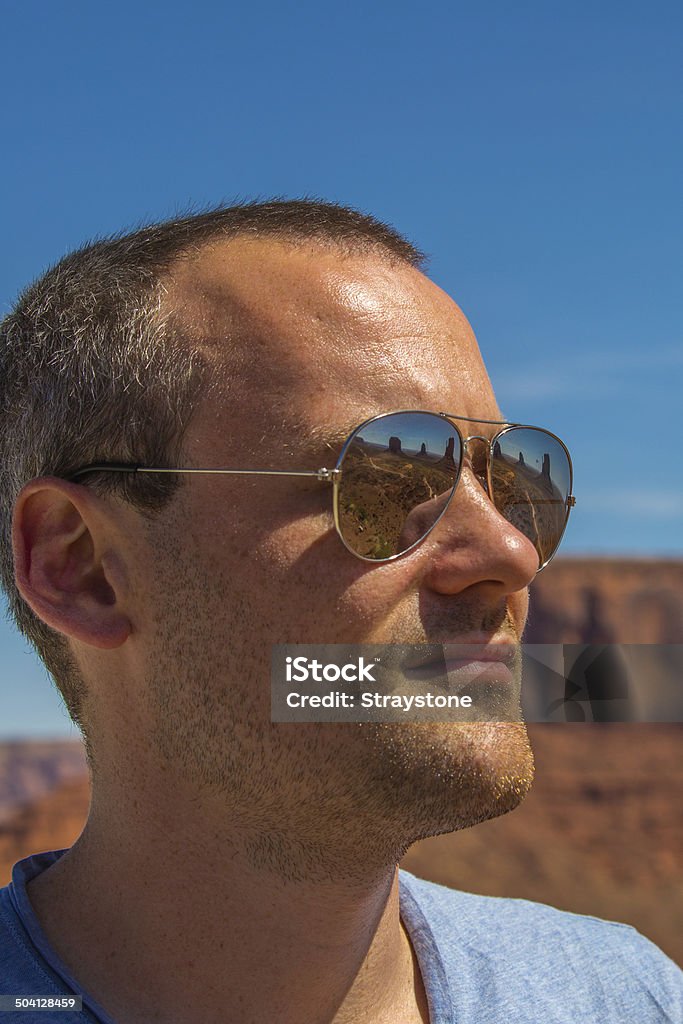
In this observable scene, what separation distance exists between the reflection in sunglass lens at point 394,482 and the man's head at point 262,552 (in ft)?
0.10

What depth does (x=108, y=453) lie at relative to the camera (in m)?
2.27

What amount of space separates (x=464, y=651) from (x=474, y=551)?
0.60 feet

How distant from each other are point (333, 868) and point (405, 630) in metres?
0.45

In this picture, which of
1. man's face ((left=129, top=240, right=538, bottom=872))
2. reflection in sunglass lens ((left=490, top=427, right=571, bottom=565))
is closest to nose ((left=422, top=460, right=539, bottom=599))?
man's face ((left=129, top=240, right=538, bottom=872))

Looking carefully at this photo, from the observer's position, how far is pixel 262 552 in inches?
80.9

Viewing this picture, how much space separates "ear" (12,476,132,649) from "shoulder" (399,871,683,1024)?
3.01ft

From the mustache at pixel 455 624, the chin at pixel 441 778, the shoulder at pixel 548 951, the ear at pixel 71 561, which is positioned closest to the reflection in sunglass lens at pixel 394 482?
the mustache at pixel 455 624

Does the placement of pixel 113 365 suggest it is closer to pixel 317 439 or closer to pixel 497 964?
pixel 317 439

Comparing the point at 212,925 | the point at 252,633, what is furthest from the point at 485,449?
the point at 212,925

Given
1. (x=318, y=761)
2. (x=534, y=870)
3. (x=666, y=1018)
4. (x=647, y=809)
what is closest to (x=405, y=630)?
(x=318, y=761)

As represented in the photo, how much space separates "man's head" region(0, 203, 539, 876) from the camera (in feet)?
6.55

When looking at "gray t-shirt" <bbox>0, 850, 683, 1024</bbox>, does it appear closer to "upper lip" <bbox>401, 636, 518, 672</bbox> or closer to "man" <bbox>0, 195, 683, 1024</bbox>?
"man" <bbox>0, 195, 683, 1024</bbox>

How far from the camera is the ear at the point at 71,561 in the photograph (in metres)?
2.18

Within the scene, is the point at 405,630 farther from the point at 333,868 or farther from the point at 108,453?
the point at 108,453
